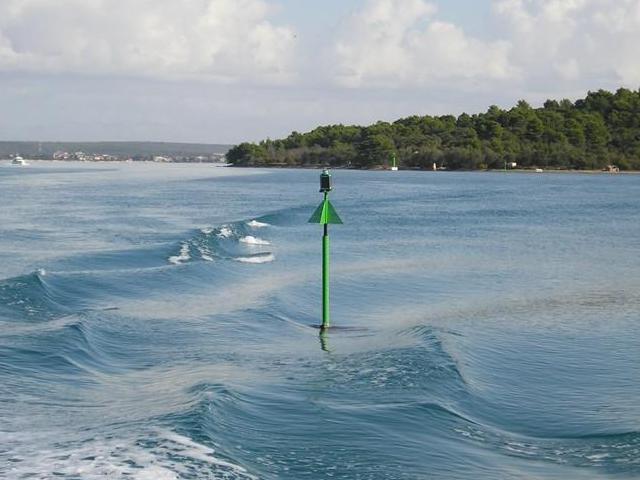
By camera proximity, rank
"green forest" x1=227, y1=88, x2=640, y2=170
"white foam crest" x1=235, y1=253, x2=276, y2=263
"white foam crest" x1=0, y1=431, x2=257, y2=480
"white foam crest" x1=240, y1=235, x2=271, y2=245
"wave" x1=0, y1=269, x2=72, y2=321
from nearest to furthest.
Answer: "white foam crest" x1=0, y1=431, x2=257, y2=480
"wave" x1=0, y1=269, x2=72, y2=321
"white foam crest" x1=235, y1=253, x2=276, y2=263
"white foam crest" x1=240, y1=235, x2=271, y2=245
"green forest" x1=227, y1=88, x2=640, y2=170

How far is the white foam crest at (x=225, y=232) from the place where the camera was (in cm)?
3978

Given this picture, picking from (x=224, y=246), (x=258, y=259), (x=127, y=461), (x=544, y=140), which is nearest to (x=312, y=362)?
(x=127, y=461)

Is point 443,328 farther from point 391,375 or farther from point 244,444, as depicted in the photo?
point 244,444

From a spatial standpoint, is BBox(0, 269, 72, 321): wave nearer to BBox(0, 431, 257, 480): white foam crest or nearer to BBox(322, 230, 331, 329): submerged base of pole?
BBox(322, 230, 331, 329): submerged base of pole

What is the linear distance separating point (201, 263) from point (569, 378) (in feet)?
52.0

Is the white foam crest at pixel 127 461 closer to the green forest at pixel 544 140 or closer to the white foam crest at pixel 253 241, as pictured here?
the white foam crest at pixel 253 241

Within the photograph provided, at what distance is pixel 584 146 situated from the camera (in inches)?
6560

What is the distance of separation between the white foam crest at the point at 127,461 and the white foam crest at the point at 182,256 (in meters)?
19.2

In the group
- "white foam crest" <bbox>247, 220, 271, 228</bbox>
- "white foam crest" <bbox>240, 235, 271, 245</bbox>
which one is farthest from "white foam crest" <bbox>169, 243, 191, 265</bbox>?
"white foam crest" <bbox>247, 220, 271, 228</bbox>

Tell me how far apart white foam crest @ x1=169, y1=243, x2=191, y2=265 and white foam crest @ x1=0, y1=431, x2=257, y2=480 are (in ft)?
63.0

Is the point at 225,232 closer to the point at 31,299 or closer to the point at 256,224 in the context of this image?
the point at 256,224

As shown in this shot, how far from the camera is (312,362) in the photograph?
53.7ft

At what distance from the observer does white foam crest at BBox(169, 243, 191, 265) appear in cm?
3078

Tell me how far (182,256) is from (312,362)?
16242mm
